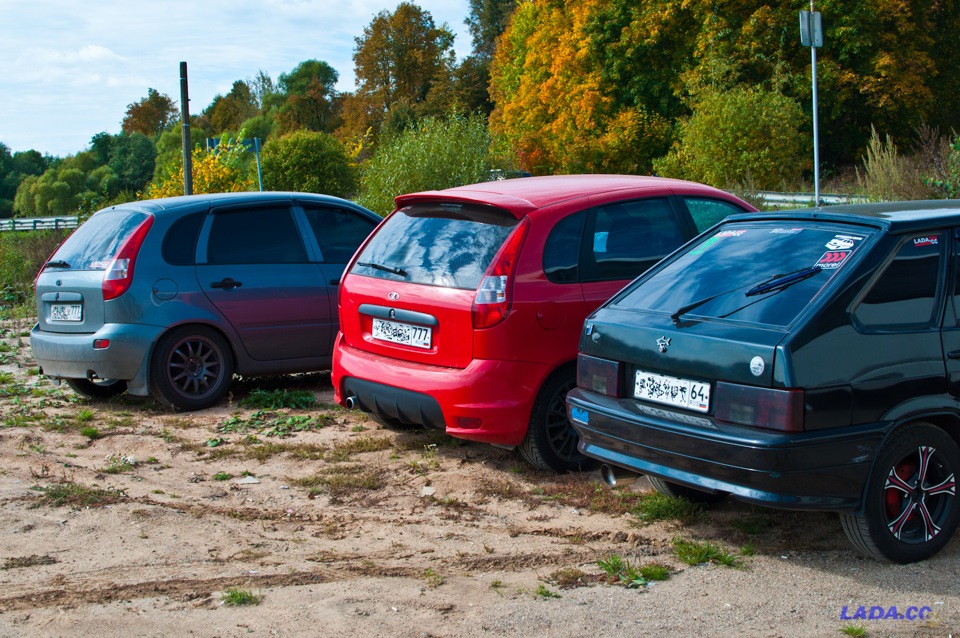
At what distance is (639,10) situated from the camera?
1868 inches

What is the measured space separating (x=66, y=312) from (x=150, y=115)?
114 meters

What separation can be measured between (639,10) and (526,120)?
11.5 metres

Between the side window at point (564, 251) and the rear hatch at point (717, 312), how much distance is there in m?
0.79

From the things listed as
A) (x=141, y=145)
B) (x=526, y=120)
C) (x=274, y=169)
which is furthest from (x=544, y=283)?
(x=141, y=145)

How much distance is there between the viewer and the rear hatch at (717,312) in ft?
15.0

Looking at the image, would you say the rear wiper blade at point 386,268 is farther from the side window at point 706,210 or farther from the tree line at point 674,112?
the tree line at point 674,112

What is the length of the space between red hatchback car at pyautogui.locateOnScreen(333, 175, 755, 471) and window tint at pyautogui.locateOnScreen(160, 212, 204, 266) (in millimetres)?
2332

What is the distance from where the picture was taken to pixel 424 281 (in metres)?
6.48

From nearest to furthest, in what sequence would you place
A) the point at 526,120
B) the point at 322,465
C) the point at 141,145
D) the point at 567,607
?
the point at 567,607, the point at 322,465, the point at 526,120, the point at 141,145

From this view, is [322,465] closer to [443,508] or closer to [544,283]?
[443,508]

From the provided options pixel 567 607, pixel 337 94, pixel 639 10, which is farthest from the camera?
pixel 337 94

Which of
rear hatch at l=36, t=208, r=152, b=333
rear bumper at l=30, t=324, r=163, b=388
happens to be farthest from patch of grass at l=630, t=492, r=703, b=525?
rear hatch at l=36, t=208, r=152, b=333

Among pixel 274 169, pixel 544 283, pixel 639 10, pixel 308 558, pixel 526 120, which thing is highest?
pixel 639 10

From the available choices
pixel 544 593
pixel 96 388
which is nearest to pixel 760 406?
pixel 544 593
